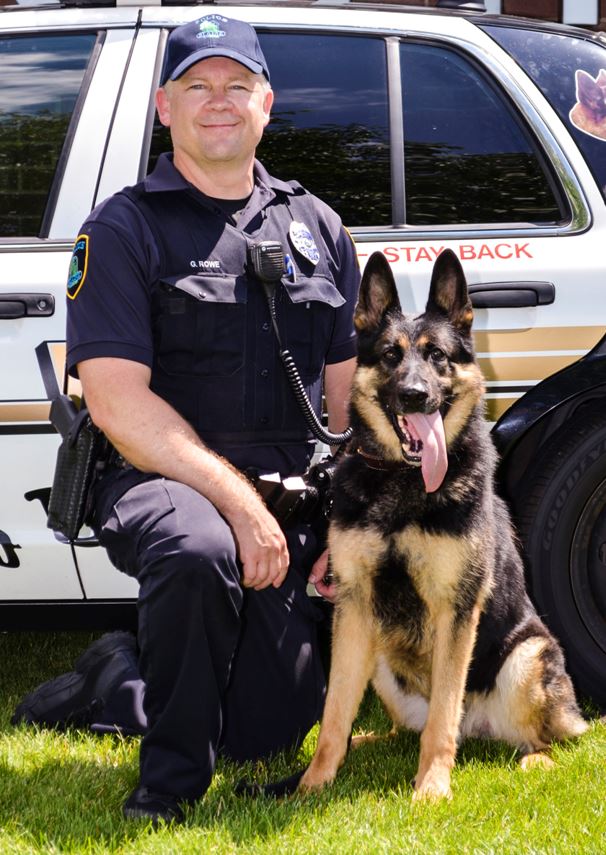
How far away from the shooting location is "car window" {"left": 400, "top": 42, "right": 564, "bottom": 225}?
330 cm

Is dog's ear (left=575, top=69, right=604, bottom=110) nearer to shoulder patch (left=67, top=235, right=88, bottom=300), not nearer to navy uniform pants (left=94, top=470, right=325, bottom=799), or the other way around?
shoulder patch (left=67, top=235, right=88, bottom=300)

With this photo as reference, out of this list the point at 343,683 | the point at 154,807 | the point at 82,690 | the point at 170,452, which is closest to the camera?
the point at 154,807

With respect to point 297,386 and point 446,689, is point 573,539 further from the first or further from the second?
point 297,386

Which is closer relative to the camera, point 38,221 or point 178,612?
point 178,612

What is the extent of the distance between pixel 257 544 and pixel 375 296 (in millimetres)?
734

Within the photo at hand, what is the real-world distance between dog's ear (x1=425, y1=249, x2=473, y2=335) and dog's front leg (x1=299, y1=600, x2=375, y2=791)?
0.81 metres

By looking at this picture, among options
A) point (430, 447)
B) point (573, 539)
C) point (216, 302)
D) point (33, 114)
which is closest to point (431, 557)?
point (430, 447)

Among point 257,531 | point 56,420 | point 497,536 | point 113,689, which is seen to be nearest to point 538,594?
point 497,536

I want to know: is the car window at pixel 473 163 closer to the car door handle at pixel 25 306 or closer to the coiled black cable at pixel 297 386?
the coiled black cable at pixel 297 386

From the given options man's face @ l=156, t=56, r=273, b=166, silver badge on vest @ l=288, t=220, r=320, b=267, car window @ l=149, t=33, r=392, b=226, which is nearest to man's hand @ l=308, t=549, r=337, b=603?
silver badge on vest @ l=288, t=220, r=320, b=267

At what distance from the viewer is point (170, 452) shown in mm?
2816

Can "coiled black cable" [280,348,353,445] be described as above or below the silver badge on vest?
below

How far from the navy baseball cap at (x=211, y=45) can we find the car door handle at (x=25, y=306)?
73 centimetres

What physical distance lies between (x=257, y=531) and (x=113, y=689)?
2.60ft
